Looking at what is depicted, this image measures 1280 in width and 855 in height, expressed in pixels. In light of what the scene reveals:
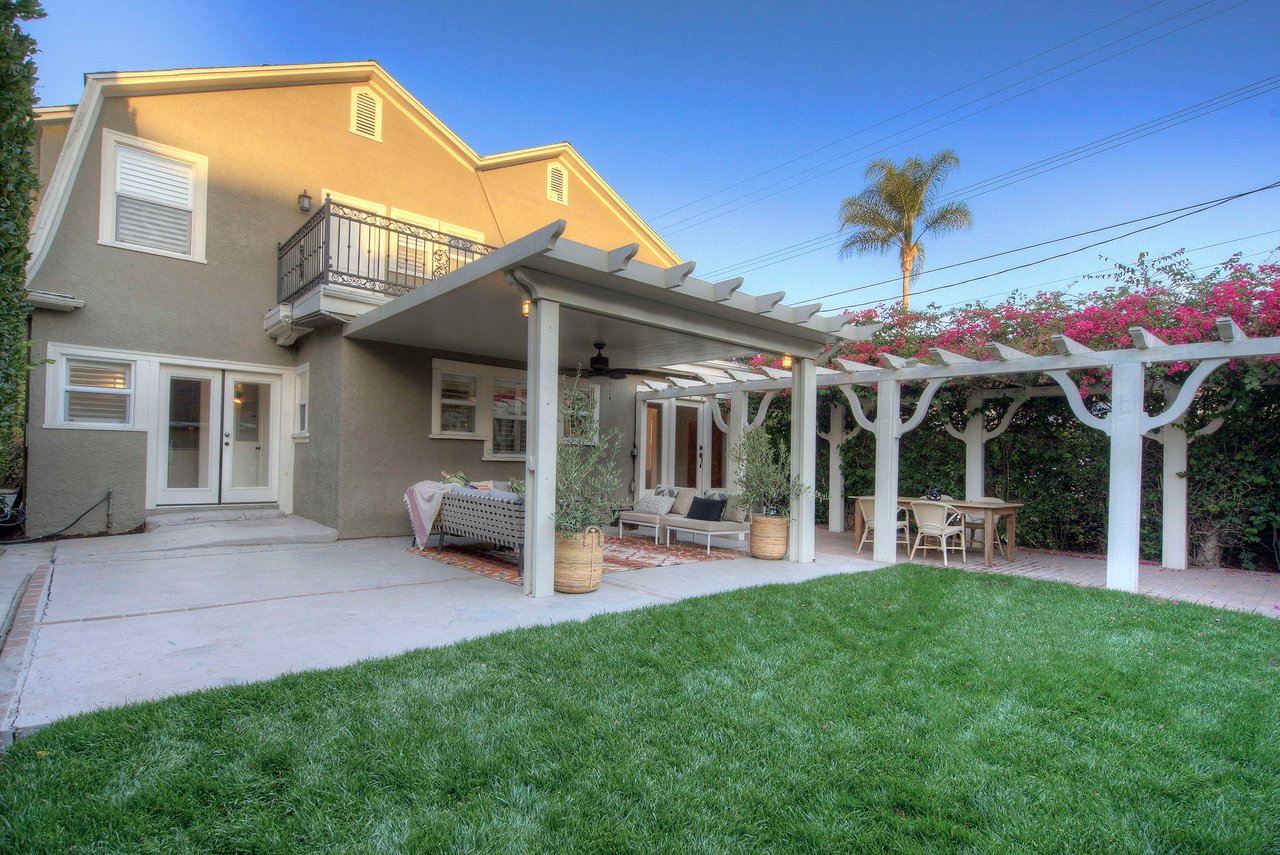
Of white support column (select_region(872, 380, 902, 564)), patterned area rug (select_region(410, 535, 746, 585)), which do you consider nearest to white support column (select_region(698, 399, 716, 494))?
patterned area rug (select_region(410, 535, 746, 585))

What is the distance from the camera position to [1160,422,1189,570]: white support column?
775 cm

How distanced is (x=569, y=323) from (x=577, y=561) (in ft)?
10.5

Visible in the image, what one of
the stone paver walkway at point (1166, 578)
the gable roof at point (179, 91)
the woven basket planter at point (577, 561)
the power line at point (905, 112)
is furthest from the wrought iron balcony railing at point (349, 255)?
the power line at point (905, 112)

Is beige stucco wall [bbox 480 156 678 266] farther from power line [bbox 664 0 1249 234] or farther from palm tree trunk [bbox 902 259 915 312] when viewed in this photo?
palm tree trunk [bbox 902 259 915 312]

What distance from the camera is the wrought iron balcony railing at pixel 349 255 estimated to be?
819 cm

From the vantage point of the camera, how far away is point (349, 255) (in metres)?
8.46

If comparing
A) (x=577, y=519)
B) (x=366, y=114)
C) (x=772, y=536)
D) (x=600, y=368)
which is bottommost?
(x=772, y=536)

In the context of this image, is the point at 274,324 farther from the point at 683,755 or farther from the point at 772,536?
the point at 683,755

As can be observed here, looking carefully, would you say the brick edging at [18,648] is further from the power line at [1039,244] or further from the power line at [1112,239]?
the power line at [1039,244]

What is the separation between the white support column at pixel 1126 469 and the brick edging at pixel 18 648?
27.3 ft

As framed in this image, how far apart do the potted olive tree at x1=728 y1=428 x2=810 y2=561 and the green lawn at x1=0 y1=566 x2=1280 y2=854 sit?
147 inches

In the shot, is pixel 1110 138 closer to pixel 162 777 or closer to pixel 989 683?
pixel 989 683

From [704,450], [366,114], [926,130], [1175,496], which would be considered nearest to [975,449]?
[1175,496]

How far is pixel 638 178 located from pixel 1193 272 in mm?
13813
